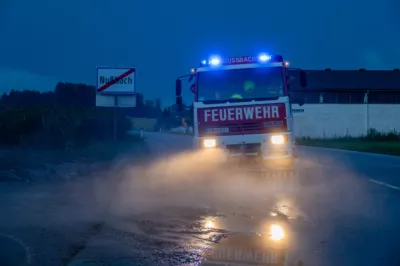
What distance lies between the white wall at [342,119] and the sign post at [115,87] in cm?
3601

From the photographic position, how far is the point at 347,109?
5881 centimetres

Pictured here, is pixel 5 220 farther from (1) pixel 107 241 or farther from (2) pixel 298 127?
(2) pixel 298 127

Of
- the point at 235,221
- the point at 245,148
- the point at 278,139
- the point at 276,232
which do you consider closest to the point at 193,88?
the point at 245,148

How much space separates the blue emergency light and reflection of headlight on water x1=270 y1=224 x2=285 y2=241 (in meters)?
7.47

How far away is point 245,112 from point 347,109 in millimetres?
45963

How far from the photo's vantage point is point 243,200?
12055 mm

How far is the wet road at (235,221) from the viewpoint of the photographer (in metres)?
7.05

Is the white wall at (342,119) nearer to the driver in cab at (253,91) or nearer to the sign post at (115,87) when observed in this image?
the sign post at (115,87)

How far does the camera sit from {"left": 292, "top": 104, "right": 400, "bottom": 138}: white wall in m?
58.5

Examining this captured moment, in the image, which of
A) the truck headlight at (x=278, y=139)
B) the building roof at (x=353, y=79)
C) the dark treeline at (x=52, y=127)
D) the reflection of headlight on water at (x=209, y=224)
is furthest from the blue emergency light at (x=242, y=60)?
the building roof at (x=353, y=79)

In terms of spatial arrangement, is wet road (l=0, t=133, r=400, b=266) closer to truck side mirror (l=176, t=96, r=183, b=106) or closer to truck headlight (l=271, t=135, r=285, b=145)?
truck headlight (l=271, t=135, r=285, b=145)

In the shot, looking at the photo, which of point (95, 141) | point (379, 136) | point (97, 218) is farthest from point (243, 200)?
point (379, 136)

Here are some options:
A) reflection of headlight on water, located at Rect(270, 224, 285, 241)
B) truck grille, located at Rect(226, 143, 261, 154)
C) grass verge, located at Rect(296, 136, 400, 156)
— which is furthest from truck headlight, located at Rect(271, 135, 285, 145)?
grass verge, located at Rect(296, 136, 400, 156)

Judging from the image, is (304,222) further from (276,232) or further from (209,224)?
(209,224)
